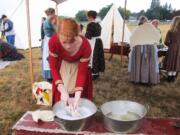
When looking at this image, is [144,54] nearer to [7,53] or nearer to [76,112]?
[76,112]

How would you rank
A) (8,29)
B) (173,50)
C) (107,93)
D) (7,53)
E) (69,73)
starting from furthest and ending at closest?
(8,29) → (7,53) → (173,50) → (107,93) → (69,73)

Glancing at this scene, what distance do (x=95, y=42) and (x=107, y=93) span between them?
102cm

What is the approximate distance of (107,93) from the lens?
4.43 metres

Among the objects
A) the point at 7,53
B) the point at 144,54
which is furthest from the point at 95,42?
the point at 7,53

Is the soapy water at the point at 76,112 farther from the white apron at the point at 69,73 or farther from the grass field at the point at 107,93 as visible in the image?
the grass field at the point at 107,93

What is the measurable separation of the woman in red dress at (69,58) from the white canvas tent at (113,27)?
540 centimetres

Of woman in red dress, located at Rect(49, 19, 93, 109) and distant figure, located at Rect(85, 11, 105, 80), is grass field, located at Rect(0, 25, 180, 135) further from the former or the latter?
woman in red dress, located at Rect(49, 19, 93, 109)

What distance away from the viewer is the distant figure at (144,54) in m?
A: 4.51

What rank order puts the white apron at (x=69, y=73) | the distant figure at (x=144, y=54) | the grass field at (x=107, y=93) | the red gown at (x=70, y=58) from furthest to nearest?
the distant figure at (x=144, y=54), the grass field at (x=107, y=93), the white apron at (x=69, y=73), the red gown at (x=70, y=58)

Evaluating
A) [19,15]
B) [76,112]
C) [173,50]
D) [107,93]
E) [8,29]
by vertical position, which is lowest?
[107,93]

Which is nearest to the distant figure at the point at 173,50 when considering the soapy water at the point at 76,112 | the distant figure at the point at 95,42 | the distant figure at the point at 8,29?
the distant figure at the point at 95,42

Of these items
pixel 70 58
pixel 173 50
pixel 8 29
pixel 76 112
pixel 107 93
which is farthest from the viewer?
pixel 8 29

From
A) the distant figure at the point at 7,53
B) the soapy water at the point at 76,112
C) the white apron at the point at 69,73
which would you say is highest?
the white apron at the point at 69,73

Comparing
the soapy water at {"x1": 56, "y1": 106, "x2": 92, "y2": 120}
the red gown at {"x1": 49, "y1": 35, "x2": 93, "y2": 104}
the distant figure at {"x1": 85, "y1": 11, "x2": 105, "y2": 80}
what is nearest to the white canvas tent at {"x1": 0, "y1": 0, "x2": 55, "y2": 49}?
the distant figure at {"x1": 85, "y1": 11, "x2": 105, "y2": 80}
